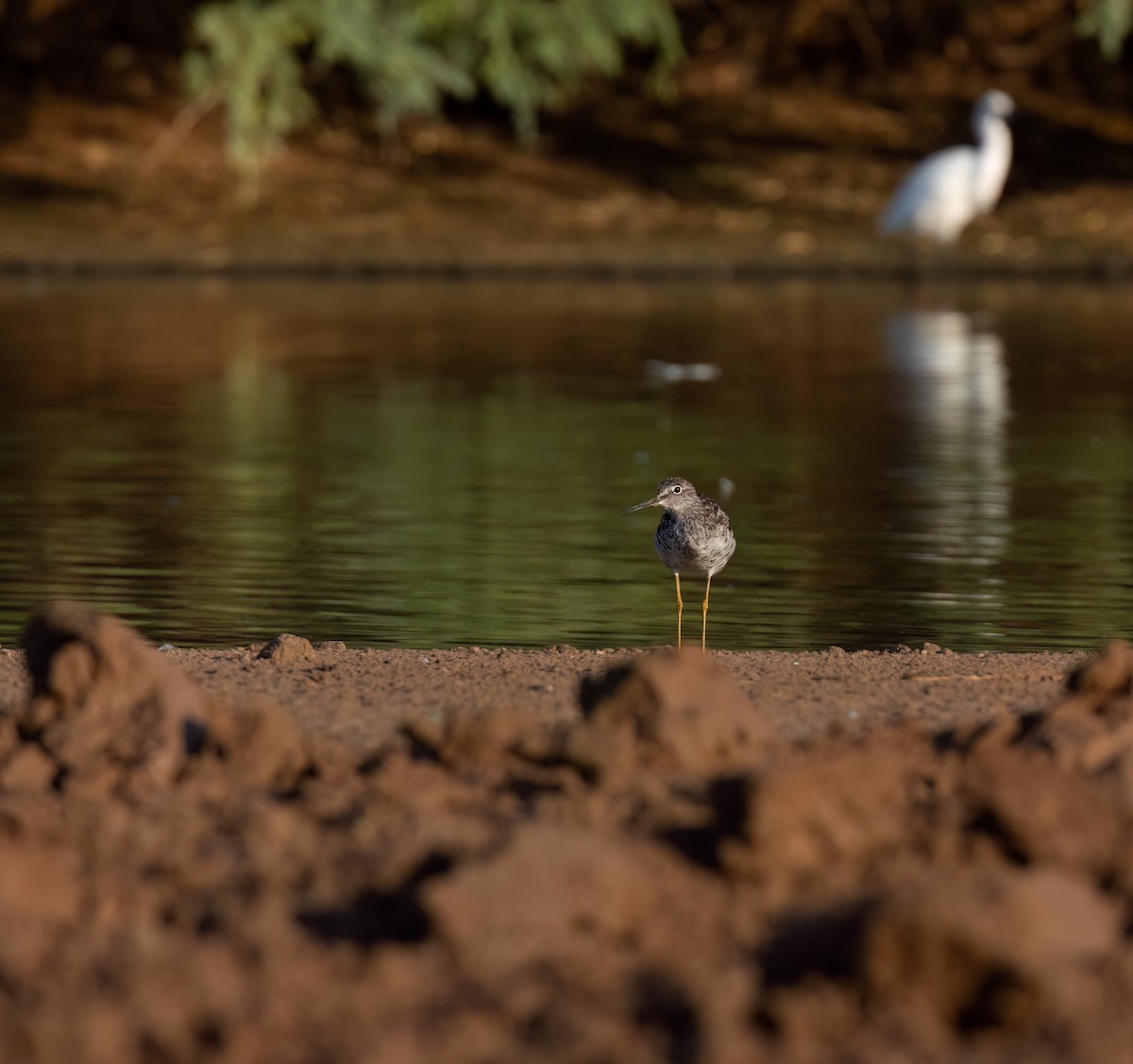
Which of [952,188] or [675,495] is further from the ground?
[675,495]

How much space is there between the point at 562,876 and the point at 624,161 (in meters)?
33.3

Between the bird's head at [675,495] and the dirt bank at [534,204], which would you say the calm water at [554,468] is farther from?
the dirt bank at [534,204]

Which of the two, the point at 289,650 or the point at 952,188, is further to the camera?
the point at 952,188

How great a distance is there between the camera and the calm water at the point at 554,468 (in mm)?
10641

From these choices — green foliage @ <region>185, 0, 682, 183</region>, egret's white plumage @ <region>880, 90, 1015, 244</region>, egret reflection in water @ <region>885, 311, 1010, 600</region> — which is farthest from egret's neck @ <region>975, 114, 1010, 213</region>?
egret reflection in water @ <region>885, 311, 1010, 600</region>

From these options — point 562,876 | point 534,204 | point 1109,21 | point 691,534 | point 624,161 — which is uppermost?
point 562,876

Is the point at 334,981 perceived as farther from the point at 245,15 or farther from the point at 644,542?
the point at 245,15

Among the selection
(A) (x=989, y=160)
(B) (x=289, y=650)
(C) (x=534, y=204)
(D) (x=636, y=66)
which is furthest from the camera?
(D) (x=636, y=66)

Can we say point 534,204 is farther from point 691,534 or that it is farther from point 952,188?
point 691,534

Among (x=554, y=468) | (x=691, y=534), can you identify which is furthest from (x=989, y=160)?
(x=691, y=534)

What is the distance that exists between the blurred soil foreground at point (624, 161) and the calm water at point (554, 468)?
18.8 feet

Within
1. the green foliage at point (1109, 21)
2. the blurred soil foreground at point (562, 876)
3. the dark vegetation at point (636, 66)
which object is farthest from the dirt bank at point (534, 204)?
the blurred soil foreground at point (562, 876)

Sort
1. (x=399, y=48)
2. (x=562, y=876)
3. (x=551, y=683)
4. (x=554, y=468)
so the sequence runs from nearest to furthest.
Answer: (x=562, y=876) < (x=551, y=683) < (x=554, y=468) < (x=399, y=48)

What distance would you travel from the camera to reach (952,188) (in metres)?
32.6
